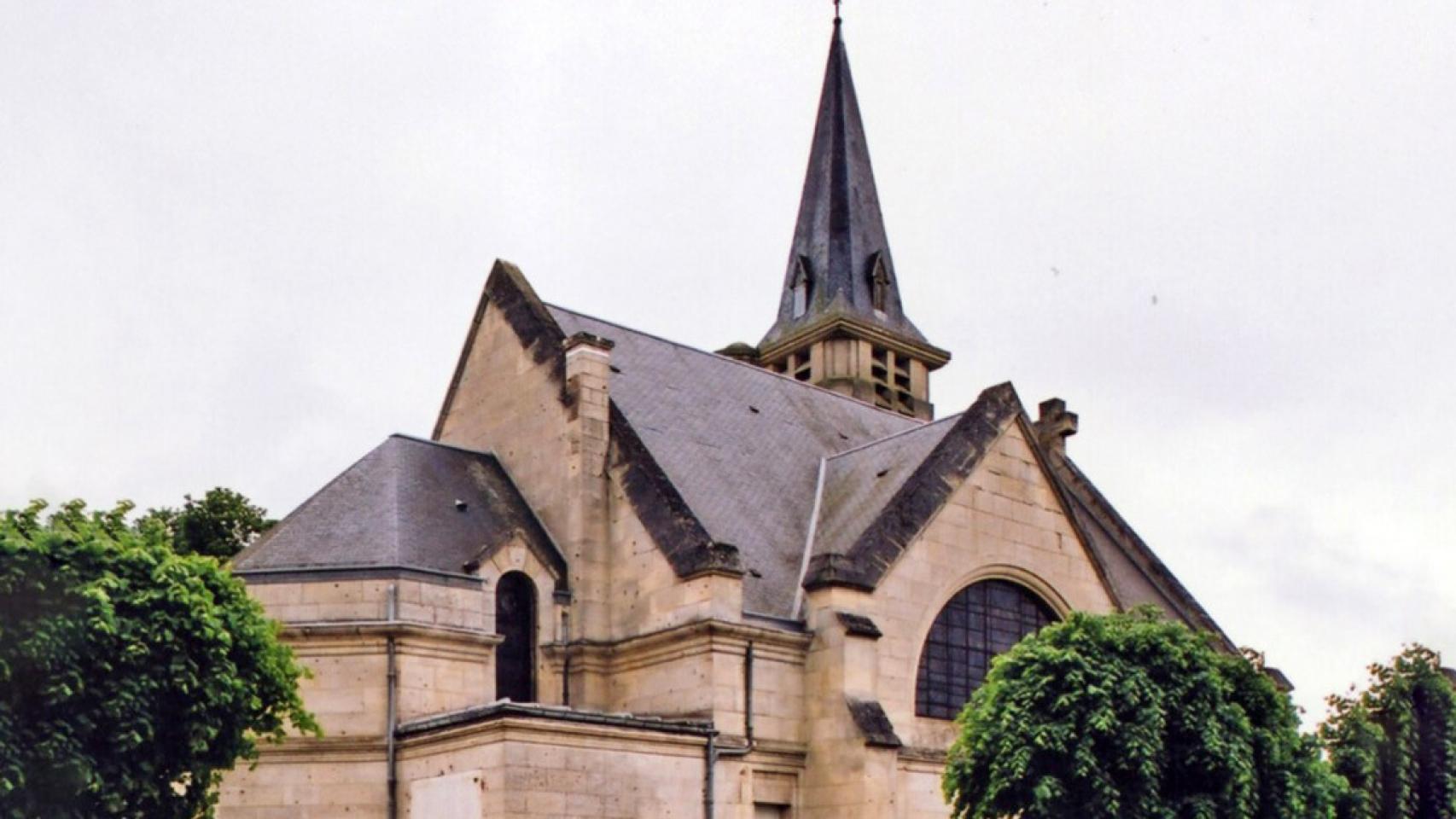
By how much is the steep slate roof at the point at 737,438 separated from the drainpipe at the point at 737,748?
4.55 ft

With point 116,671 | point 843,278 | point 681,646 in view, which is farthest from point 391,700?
point 843,278

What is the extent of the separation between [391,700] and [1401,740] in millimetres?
20350

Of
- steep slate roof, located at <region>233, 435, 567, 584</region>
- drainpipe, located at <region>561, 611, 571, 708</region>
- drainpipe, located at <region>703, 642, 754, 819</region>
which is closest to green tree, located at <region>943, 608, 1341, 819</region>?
drainpipe, located at <region>703, 642, 754, 819</region>

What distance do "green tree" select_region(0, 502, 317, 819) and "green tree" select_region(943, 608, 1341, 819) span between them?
451 inches

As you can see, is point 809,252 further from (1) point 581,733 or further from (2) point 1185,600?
(1) point 581,733

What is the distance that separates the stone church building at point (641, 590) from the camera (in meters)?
29.6

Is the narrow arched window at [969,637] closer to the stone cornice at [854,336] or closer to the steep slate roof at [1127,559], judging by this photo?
the steep slate roof at [1127,559]

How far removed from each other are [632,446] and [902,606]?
616 centimetres

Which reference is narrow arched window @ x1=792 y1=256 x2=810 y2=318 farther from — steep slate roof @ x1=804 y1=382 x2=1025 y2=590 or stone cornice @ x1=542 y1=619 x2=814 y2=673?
stone cornice @ x1=542 y1=619 x2=814 y2=673

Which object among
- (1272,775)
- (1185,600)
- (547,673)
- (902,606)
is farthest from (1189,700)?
(1185,600)

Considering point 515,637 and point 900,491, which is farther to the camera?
point 900,491

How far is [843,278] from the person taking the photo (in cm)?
5484

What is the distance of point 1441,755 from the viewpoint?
35.3 meters

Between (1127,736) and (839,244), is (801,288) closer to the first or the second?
(839,244)
